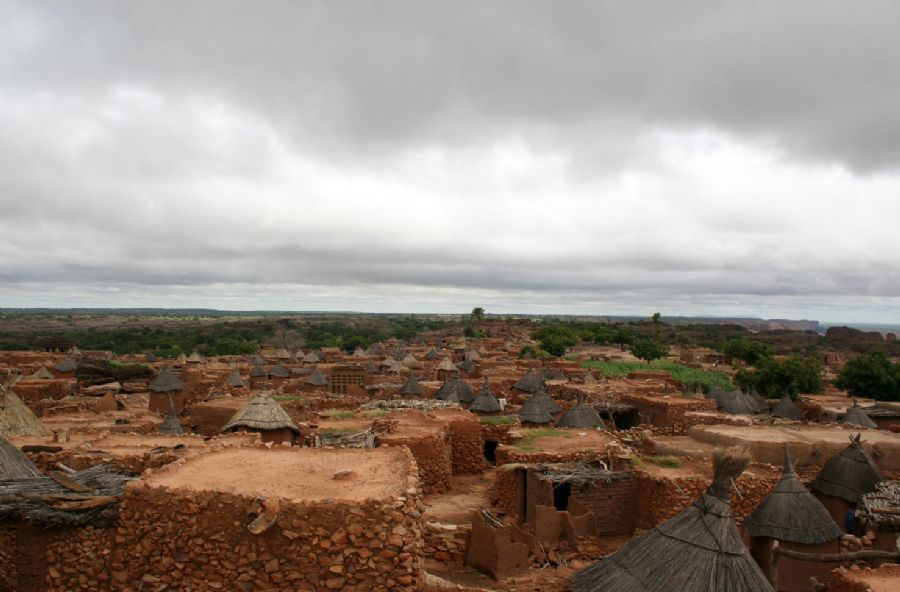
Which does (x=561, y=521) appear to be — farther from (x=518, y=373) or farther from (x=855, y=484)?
(x=518, y=373)

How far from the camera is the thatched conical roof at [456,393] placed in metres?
23.0

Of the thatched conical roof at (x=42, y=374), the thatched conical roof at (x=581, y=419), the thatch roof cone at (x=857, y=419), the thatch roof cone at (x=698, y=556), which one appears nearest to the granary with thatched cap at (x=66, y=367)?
the thatched conical roof at (x=42, y=374)

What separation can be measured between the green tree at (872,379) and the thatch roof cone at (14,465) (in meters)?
39.1

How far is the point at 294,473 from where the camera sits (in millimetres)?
7516

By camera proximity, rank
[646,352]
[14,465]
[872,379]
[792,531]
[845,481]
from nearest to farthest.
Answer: [14,465] < [792,531] < [845,481] < [872,379] < [646,352]

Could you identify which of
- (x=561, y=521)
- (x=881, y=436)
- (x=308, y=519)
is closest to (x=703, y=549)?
(x=308, y=519)

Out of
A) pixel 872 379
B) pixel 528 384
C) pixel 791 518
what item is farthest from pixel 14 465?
pixel 872 379

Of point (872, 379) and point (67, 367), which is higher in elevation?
point (67, 367)

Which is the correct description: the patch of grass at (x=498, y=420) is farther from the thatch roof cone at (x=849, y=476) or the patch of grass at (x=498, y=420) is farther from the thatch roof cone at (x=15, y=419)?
the thatch roof cone at (x=15, y=419)

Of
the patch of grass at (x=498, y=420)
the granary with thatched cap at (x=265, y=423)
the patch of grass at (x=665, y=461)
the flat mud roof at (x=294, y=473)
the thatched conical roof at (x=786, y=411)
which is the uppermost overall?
the flat mud roof at (x=294, y=473)

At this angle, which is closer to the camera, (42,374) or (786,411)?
(786,411)

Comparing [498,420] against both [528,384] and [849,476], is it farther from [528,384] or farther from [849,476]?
[849,476]

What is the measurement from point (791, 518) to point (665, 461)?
10.6 ft

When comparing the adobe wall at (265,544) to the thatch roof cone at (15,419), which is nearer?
the adobe wall at (265,544)
